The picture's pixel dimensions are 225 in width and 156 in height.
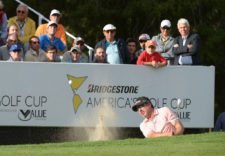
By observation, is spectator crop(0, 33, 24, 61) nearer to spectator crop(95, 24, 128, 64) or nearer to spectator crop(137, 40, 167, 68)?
spectator crop(95, 24, 128, 64)

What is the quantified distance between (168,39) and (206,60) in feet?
28.2

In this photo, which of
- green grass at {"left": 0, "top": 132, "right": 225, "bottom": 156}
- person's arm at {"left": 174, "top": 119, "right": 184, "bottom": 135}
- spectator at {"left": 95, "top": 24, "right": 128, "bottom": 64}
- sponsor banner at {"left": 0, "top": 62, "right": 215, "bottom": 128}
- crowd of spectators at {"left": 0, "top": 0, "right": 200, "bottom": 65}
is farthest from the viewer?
spectator at {"left": 95, "top": 24, "right": 128, "bottom": 64}

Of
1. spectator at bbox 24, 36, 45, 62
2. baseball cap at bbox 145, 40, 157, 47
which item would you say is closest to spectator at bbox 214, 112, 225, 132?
baseball cap at bbox 145, 40, 157, 47

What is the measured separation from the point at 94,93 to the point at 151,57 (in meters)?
1.19

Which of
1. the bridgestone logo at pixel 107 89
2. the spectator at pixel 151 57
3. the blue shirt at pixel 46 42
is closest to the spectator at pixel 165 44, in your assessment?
the spectator at pixel 151 57

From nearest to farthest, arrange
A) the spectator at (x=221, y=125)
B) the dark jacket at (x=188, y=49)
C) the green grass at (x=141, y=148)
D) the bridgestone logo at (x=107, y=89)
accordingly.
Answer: the green grass at (x=141, y=148) < the bridgestone logo at (x=107, y=89) < the dark jacket at (x=188, y=49) < the spectator at (x=221, y=125)

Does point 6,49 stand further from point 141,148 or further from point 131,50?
point 141,148

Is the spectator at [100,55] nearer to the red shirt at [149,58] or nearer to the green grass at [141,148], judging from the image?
the red shirt at [149,58]

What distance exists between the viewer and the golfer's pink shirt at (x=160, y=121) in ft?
55.7

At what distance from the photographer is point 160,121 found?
55.8ft

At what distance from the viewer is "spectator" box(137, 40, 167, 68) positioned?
19.6 meters

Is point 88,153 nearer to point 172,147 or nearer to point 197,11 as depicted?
point 172,147

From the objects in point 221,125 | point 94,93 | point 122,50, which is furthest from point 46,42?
point 221,125

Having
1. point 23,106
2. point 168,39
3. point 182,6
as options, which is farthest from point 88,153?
point 182,6
